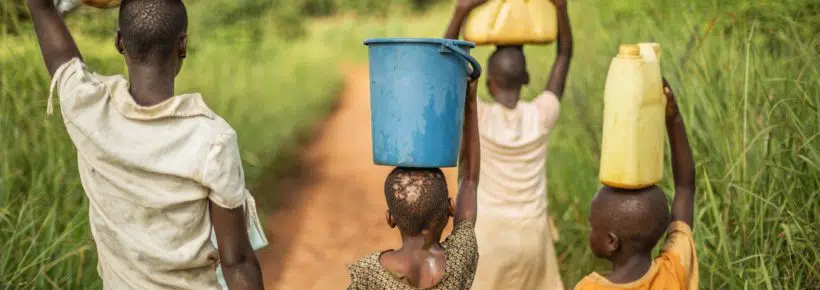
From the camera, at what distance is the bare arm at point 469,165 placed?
3369 millimetres

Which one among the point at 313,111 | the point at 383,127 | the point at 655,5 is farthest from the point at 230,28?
the point at 383,127

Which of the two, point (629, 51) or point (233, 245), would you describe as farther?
point (629, 51)

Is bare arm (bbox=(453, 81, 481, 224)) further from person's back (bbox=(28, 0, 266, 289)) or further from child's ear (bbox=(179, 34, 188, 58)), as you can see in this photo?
child's ear (bbox=(179, 34, 188, 58))

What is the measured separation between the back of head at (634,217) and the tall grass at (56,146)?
6.24 ft

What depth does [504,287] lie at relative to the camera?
15.5 ft

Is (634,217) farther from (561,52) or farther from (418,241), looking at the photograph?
(561,52)

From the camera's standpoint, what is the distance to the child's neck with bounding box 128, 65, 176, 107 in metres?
2.91

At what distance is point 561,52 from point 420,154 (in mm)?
1821

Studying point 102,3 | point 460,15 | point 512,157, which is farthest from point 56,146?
point 102,3

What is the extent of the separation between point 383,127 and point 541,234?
1.69 m

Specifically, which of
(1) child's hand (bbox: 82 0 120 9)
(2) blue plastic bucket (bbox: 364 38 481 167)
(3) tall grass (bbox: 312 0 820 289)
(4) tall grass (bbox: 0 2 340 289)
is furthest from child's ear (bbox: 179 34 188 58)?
(3) tall grass (bbox: 312 0 820 289)

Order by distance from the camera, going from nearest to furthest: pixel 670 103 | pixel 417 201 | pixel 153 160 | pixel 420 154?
pixel 153 160, pixel 417 201, pixel 420 154, pixel 670 103

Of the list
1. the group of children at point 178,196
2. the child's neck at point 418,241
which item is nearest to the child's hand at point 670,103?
the group of children at point 178,196

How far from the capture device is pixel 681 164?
358 cm
